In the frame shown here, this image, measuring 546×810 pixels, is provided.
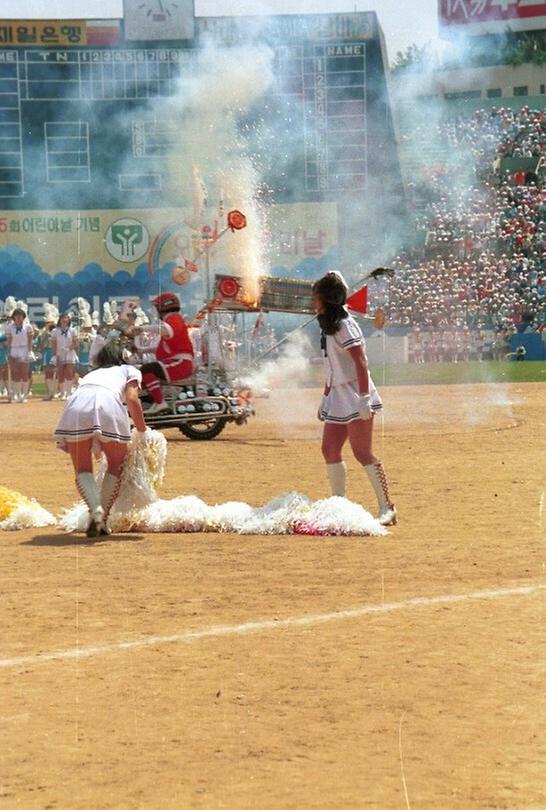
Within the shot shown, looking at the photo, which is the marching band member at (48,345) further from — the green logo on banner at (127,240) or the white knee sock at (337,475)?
the white knee sock at (337,475)

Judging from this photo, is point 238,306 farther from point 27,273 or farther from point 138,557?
point 27,273

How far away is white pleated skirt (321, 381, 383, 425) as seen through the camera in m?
9.98

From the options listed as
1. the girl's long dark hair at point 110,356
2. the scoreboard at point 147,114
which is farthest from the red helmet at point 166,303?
the scoreboard at point 147,114

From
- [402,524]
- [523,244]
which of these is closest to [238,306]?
[402,524]

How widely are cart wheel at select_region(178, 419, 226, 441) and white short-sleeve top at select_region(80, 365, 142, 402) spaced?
26.9 feet

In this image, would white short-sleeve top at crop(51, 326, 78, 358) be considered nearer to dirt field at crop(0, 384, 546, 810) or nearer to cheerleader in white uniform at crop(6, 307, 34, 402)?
cheerleader in white uniform at crop(6, 307, 34, 402)

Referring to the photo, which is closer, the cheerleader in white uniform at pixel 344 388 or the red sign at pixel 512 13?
the cheerleader in white uniform at pixel 344 388

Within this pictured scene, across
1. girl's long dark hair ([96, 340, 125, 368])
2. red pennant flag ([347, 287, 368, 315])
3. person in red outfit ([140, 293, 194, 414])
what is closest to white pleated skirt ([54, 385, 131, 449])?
girl's long dark hair ([96, 340, 125, 368])

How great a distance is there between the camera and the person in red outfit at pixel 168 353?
16500 millimetres

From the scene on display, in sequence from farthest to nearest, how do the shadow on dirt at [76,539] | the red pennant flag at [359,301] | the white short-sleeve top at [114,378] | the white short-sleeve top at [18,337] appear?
the white short-sleeve top at [18,337], the red pennant flag at [359,301], the white short-sleeve top at [114,378], the shadow on dirt at [76,539]

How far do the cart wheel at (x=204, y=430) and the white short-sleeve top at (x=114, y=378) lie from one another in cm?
818

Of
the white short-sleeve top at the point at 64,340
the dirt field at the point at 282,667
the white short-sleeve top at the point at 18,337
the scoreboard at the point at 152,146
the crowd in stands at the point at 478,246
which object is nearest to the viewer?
the dirt field at the point at 282,667

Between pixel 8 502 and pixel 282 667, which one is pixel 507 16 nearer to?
pixel 8 502

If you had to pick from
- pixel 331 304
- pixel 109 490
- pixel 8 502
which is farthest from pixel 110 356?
pixel 331 304
